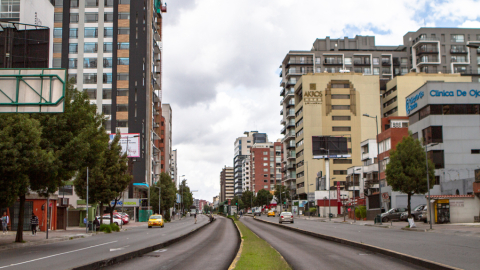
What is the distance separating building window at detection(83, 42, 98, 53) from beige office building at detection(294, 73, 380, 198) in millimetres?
53020

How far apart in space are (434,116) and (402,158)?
15.6 meters

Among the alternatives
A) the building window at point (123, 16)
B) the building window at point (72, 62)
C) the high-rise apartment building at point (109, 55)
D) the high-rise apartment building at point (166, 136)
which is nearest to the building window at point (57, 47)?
the high-rise apartment building at point (109, 55)

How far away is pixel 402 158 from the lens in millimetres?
44031

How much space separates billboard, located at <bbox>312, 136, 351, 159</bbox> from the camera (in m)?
83.1

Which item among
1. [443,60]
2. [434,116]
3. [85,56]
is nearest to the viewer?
[434,116]

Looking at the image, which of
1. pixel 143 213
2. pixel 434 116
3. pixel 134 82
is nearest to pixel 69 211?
pixel 143 213

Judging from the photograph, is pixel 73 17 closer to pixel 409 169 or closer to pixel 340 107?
pixel 340 107

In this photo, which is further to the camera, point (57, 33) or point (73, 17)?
point (73, 17)

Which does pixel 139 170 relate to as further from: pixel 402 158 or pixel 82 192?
pixel 402 158

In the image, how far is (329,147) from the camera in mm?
83688

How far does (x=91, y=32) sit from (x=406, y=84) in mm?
74641

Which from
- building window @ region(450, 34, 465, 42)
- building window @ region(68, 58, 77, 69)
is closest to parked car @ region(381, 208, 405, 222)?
building window @ region(68, 58, 77, 69)

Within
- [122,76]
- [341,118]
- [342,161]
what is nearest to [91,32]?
[122,76]

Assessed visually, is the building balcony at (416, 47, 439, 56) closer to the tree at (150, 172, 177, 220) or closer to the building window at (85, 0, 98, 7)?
the tree at (150, 172, 177, 220)
